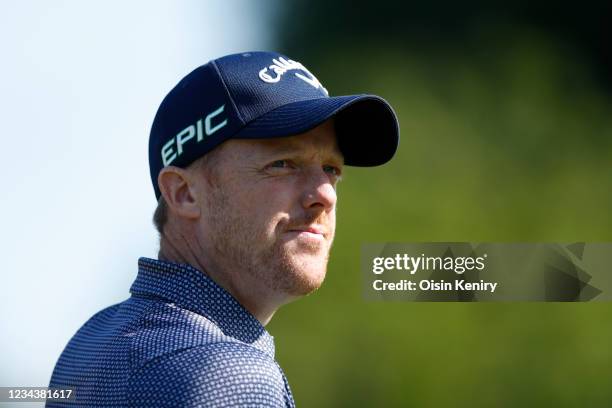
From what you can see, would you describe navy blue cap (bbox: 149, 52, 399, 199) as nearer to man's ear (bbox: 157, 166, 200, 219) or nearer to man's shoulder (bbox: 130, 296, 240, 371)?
man's ear (bbox: 157, 166, 200, 219)

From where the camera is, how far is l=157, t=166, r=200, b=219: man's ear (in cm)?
212

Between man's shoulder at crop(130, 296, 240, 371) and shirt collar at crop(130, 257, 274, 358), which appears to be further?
shirt collar at crop(130, 257, 274, 358)

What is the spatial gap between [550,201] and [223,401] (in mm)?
5339

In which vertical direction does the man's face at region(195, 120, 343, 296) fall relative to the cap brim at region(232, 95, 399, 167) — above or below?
below

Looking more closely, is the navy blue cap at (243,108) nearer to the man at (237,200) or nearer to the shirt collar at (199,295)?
the man at (237,200)

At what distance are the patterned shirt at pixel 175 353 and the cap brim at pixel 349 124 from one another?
31 cm

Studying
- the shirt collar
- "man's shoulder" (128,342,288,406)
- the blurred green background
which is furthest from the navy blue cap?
the blurred green background

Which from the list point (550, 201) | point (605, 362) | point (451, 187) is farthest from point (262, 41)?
point (605, 362)

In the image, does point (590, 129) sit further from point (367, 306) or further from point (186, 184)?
point (186, 184)

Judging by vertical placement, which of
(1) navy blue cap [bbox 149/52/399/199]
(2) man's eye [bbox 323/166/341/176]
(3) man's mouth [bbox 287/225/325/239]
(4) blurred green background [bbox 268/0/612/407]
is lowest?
(3) man's mouth [bbox 287/225/325/239]

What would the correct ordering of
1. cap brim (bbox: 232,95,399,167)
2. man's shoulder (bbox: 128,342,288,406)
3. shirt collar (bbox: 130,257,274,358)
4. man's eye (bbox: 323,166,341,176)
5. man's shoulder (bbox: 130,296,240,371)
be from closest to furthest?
man's shoulder (bbox: 128,342,288,406) < man's shoulder (bbox: 130,296,240,371) < shirt collar (bbox: 130,257,274,358) < cap brim (bbox: 232,95,399,167) < man's eye (bbox: 323,166,341,176)

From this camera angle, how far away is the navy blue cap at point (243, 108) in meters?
2.04

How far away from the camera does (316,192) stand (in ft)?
6.93

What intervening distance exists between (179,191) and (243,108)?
A: 0.73 feet
